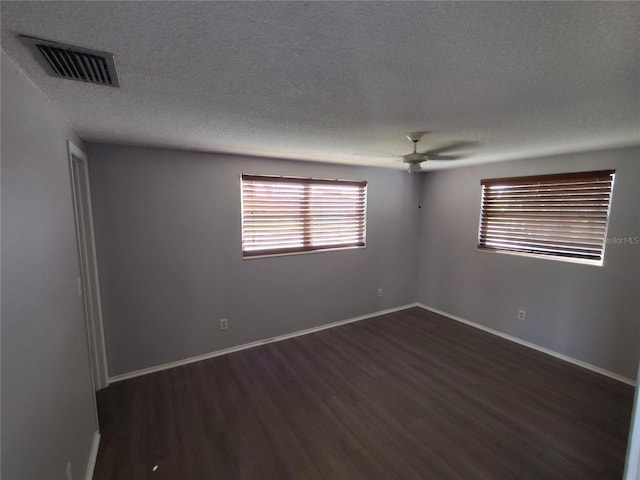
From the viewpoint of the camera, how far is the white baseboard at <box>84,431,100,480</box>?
1.70m

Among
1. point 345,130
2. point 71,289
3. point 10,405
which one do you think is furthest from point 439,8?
point 71,289

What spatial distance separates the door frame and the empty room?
0.03m

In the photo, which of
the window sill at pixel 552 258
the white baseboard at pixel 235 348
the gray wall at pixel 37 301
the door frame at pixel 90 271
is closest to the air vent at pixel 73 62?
the gray wall at pixel 37 301

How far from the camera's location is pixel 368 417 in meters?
2.23

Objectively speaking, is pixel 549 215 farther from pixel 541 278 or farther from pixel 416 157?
pixel 416 157

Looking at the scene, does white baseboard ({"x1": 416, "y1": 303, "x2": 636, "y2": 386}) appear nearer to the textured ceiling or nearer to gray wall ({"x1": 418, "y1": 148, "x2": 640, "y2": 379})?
gray wall ({"x1": 418, "y1": 148, "x2": 640, "y2": 379})

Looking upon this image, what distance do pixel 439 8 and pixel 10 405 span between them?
6.05 feet

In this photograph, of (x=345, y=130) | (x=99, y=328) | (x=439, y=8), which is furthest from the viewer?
(x=99, y=328)

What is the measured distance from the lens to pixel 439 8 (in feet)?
2.67

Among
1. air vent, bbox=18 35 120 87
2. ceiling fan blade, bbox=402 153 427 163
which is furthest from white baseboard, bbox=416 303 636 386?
air vent, bbox=18 35 120 87

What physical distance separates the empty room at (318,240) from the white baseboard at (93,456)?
20mm

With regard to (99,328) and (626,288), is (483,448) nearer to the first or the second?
(626,288)

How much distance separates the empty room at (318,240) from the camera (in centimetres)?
98

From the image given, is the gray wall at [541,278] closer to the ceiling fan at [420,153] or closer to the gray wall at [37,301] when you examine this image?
the ceiling fan at [420,153]
